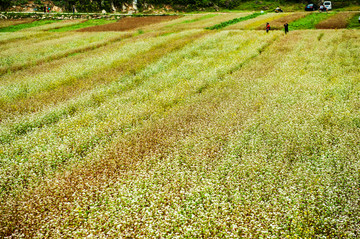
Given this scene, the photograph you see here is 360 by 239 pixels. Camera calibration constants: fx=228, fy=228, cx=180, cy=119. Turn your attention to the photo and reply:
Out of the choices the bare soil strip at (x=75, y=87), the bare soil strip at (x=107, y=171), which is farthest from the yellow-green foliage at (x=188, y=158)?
the bare soil strip at (x=75, y=87)

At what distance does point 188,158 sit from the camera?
6871 mm

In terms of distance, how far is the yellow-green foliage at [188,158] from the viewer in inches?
193

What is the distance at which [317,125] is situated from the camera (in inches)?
328

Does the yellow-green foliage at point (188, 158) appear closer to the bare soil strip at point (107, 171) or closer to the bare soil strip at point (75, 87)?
the bare soil strip at point (107, 171)

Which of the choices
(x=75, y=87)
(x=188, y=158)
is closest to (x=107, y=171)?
(x=188, y=158)

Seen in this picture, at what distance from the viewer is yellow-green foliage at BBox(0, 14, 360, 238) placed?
16.0 ft

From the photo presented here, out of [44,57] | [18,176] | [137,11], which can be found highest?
[137,11]

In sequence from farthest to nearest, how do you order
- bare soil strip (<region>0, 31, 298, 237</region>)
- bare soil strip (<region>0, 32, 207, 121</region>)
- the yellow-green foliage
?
1. bare soil strip (<region>0, 32, 207, 121</region>)
2. bare soil strip (<region>0, 31, 298, 237</region>)
3. the yellow-green foliage

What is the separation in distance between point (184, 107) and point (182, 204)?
19.1 feet

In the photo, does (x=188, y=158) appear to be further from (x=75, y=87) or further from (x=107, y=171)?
(x=75, y=87)

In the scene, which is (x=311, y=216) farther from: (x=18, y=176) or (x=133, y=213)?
(x=18, y=176)

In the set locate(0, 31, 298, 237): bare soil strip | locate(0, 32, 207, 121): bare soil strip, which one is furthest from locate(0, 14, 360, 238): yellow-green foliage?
locate(0, 32, 207, 121): bare soil strip

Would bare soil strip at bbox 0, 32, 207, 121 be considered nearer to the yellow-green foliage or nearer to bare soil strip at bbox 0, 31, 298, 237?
the yellow-green foliage

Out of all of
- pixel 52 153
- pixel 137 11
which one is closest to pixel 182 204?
pixel 52 153
